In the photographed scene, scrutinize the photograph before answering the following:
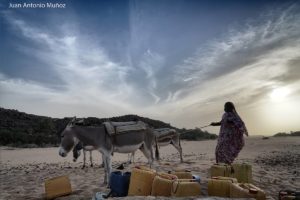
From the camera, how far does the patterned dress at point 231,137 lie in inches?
421

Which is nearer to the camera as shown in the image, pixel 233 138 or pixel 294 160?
pixel 233 138

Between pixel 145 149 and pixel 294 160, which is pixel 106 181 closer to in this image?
pixel 145 149

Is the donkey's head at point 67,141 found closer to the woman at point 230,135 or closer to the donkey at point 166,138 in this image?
the woman at point 230,135

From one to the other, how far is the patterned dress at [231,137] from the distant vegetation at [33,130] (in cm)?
1345

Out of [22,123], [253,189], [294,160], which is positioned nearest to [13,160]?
[294,160]

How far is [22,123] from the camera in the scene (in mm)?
37812

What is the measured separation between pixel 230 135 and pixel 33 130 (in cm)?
2750

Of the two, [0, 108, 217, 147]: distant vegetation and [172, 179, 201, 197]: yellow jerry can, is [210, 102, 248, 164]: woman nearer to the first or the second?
[172, 179, 201, 197]: yellow jerry can

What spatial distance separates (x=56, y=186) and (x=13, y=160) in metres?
11.3

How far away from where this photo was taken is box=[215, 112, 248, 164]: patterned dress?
10.7 meters

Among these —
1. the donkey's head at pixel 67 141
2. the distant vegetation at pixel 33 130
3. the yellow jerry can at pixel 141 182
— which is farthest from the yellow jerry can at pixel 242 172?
the distant vegetation at pixel 33 130

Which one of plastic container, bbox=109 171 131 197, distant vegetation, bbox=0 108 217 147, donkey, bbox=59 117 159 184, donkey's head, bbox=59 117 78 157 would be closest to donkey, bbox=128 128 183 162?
donkey, bbox=59 117 159 184

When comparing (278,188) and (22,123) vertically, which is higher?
(22,123)

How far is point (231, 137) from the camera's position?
1077 cm
